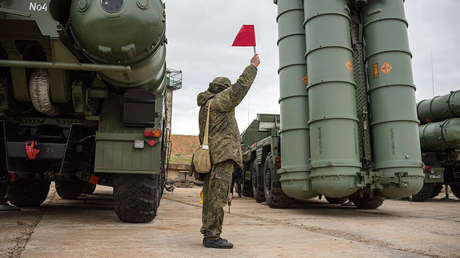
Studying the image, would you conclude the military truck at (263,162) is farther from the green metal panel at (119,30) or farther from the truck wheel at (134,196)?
the green metal panel at (119,30)

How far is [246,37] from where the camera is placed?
339 centimetres

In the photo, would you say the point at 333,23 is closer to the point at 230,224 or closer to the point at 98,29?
the point at 230,224

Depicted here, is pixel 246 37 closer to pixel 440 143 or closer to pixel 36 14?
pixel 36 14

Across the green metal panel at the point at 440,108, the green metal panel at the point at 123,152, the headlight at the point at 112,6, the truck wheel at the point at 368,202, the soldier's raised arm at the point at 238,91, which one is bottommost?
the truck wheel at the point at 368,202

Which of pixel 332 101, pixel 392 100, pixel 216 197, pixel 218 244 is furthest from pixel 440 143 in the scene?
pixel 218 244

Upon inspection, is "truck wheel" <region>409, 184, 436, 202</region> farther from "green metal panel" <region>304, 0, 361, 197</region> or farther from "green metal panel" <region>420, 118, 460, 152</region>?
"green metal panel" <region>304, 0, 361, 197</region>

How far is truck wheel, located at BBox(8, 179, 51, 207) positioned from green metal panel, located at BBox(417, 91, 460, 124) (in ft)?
35.4

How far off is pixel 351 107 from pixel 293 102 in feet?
3.84

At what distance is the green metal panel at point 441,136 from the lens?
10673 mm

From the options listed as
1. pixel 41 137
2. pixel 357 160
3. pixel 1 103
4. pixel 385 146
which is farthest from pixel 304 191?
pixel 1 103

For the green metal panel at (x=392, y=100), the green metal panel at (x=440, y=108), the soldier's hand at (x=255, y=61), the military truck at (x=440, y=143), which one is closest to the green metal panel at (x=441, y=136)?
the military truck at (x=440, y=143)

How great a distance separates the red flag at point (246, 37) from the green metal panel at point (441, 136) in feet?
31.2

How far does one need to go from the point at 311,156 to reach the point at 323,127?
55 centimetres

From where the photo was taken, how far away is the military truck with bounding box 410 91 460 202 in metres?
10.9
